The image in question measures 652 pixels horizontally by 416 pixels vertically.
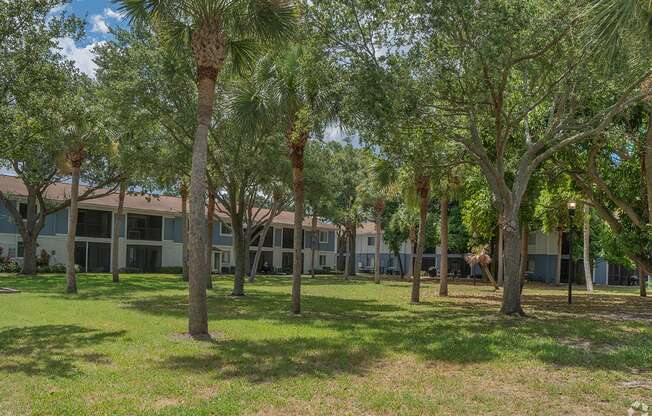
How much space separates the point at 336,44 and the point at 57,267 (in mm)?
32442

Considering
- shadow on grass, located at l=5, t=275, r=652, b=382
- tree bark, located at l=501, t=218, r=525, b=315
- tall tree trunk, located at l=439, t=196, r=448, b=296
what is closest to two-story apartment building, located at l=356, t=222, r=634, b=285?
tall tree trunk, located at l=439, t=196, r=448, b=296

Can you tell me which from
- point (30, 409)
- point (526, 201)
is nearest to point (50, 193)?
point (526, 201)

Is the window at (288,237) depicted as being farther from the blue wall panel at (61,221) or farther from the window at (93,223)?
the blue wall panel at (61,221)

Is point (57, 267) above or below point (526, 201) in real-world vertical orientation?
below

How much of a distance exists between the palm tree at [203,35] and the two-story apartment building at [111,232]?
2963 cm

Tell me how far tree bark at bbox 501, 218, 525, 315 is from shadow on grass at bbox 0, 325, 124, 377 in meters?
10.2

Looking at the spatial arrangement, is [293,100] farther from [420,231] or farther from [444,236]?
[444,236]

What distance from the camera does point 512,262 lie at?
52.3ft

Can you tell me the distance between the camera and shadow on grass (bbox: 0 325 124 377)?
28.6ft

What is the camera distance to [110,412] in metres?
6.54

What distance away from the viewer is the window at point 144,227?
47688mm

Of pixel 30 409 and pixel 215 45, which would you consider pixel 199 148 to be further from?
pixel 30 409

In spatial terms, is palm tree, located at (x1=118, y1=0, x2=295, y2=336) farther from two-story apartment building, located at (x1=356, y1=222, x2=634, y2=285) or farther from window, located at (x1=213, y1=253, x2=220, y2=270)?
window, located at (x1=213, y1=253, x2=220, y2=270)

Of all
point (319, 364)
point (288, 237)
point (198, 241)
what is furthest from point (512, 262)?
point (288, 237)
